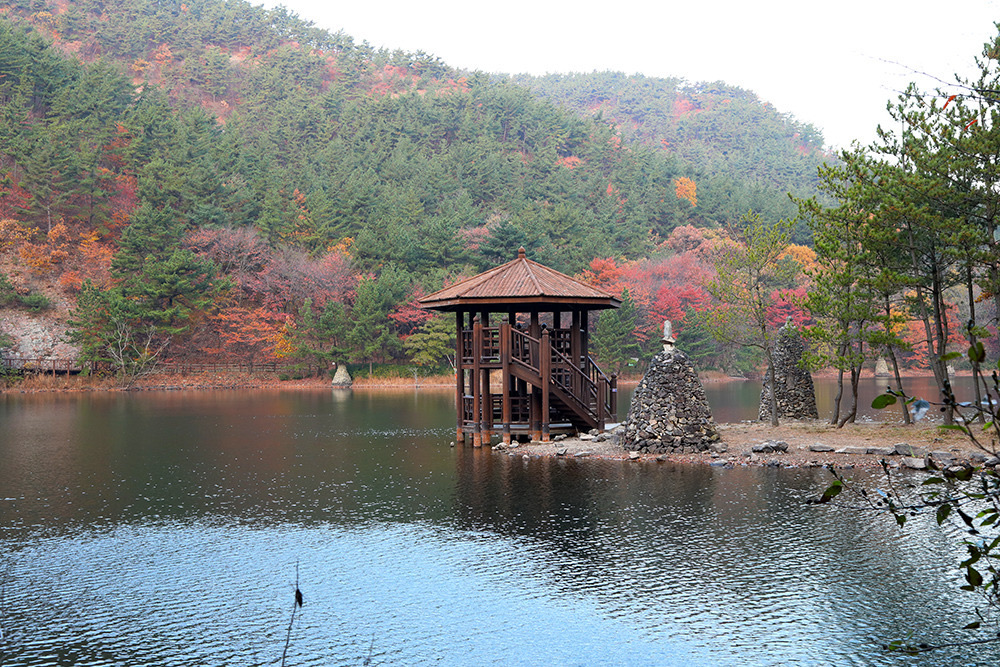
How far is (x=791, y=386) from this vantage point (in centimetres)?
2114

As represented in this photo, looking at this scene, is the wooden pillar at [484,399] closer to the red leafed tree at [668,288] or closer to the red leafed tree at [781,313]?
the red leafed tree at [668,288]

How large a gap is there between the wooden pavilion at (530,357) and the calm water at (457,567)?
203 centimetres

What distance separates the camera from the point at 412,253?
155 ft

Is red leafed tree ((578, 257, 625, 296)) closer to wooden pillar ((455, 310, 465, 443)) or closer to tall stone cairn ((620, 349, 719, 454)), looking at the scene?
wooden pillar ((455, 310, 465, 443))

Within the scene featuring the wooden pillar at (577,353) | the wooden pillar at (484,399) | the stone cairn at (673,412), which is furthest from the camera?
the wooden pillar at (577,353)

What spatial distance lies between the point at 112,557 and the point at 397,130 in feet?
207

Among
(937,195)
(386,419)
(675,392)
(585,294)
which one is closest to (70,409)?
(386,419)

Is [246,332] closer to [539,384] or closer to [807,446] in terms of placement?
[539,384]

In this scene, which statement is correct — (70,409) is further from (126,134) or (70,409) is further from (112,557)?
(126,134)

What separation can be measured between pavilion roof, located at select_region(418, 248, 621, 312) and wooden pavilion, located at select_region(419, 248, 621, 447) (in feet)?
0.07

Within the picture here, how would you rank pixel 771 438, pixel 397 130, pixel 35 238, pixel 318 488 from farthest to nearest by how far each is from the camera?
pixel 397 130 → pixel 35 238 → pixel 771 438 → pixel 318 488

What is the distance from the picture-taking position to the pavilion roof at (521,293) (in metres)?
17.5

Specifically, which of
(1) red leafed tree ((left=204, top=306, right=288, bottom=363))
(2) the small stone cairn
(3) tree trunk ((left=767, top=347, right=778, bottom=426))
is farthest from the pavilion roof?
(1) red leafed tree ((left=204, top=306, right=288, bottom=363))

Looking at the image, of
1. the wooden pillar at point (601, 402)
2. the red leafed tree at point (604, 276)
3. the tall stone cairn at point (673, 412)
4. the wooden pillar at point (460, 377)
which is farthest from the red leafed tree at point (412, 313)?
the tall stone cairn at point (673, 412)
